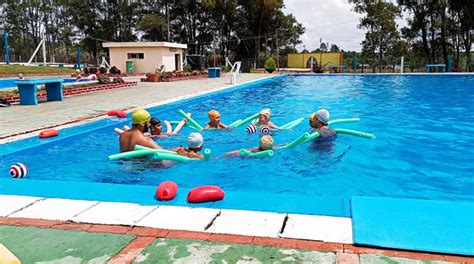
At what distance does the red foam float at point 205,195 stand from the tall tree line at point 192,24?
36.6 m

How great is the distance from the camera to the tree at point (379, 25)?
1275 inches

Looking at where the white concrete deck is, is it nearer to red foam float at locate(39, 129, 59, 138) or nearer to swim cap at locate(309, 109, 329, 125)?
red foam float at locate(39, 129, 59, 138)

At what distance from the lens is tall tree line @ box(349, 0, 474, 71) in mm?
31359

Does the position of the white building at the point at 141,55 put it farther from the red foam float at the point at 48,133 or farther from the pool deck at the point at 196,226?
the pool deck at the point at 196,226

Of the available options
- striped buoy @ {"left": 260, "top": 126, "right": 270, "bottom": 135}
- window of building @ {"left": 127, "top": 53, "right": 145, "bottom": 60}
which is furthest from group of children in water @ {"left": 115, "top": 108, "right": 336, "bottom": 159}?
window of building @ {"left": 127, "top": 53, "right": 145, "bottom": 60}

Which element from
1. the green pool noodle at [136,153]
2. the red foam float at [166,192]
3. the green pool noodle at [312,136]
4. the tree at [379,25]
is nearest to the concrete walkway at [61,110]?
the green pool noodle at [136,153]

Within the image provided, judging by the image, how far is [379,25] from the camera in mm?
33125

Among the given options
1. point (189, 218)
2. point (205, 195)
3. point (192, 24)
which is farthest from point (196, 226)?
point (192, 24)

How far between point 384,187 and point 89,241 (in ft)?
12.6

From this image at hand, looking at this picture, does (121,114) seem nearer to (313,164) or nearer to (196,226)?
(313,164)

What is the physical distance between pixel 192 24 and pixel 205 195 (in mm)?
42563

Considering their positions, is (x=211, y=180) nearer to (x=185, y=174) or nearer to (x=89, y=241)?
(x=185, y=174)

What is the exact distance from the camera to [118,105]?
11055mm

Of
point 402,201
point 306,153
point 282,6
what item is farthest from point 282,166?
point 282,6
